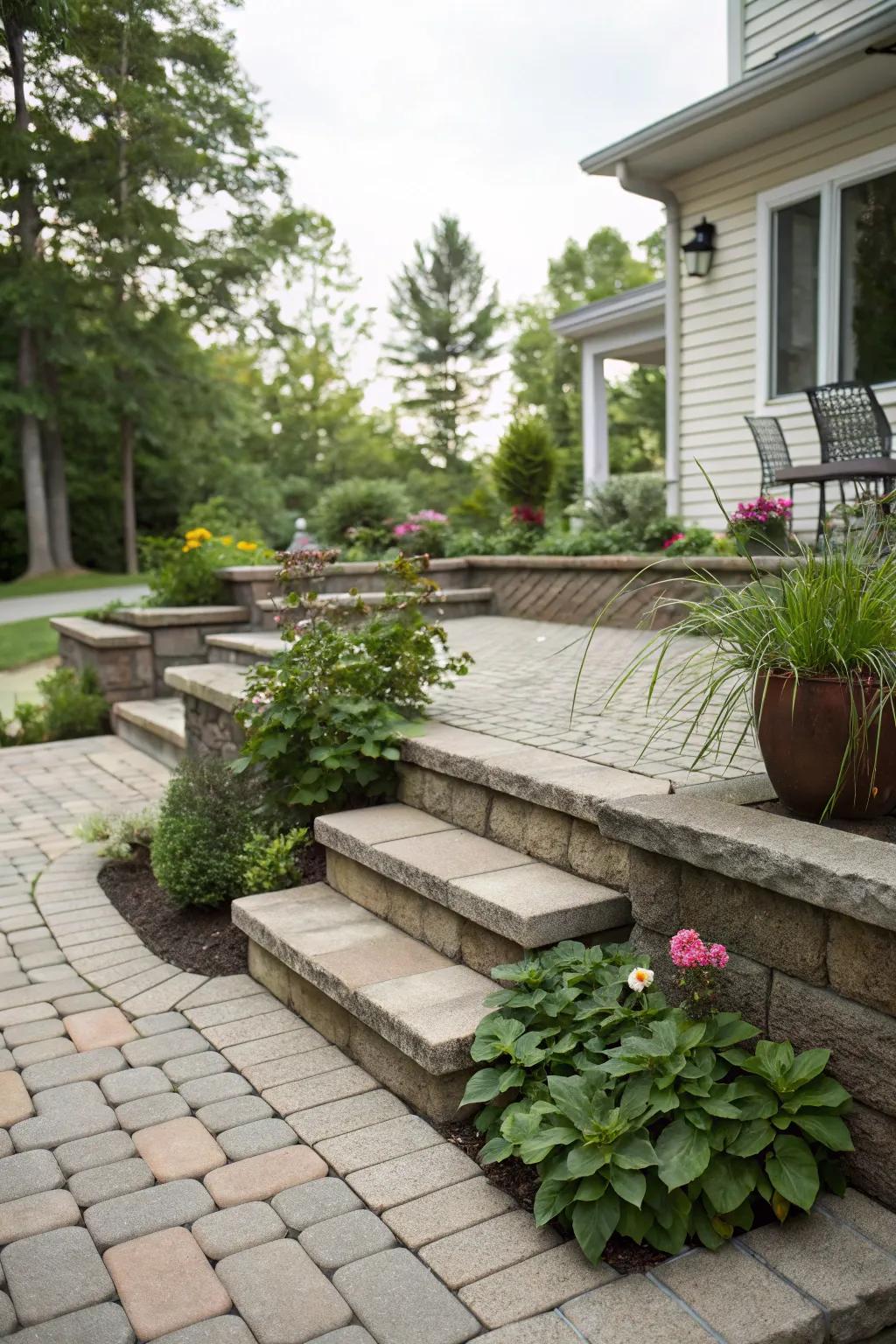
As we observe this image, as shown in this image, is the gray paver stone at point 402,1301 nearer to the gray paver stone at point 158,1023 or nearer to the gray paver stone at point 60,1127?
the gray paver stone at point 60,1127

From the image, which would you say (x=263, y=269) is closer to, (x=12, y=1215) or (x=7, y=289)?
(x=7, y=289)

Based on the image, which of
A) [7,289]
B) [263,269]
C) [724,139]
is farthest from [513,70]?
[263,269]

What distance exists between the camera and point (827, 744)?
2.10 metres

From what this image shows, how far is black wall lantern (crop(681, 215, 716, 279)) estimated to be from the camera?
7605 millimetres

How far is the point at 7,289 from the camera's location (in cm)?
557

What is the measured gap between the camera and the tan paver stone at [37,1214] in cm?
191

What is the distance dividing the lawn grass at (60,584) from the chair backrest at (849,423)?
1029 centimetres

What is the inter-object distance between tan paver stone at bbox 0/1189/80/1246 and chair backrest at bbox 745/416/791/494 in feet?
18.1

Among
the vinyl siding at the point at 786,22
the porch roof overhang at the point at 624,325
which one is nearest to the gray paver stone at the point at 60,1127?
the porch roof overhang at the point at 624,325

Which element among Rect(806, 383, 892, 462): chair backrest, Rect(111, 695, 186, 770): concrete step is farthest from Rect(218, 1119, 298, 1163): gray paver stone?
Rect(806, 383, 892, 462): chair backrest


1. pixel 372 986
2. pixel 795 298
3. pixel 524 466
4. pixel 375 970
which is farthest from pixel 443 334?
pixel 372 986

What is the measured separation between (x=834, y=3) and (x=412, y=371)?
23.7 m

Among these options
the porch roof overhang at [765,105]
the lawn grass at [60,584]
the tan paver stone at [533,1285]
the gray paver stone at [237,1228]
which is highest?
the porch roof overhang at [765,105]

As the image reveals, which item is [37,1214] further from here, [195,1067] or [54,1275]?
[195,1067]
